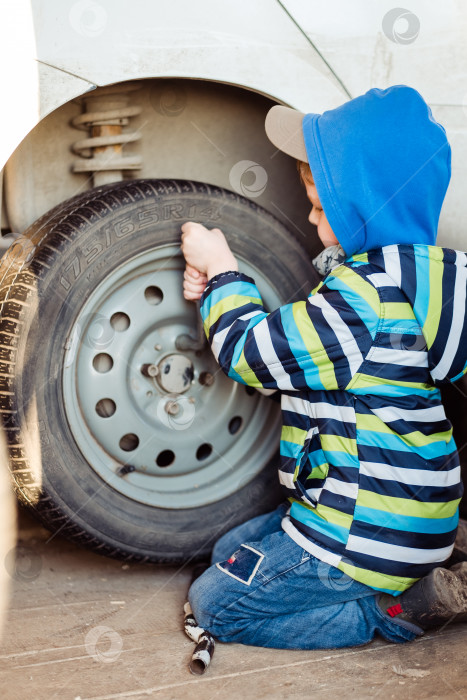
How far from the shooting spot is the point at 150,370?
1906 millimetres

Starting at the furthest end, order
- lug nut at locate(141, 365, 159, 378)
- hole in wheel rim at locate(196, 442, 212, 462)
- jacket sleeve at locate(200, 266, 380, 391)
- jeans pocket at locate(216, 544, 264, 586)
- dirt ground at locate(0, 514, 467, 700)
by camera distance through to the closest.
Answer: hole in wheel rim at locate(196, 442, 212, 462) → lug nut at locate(141, 365, 159, 378) → jeans pocket at locate(216, 544, 264, 586) → jacket sleeve at locate(200, 266, 380, 391) → dirt ground at locate(0, 514, 467, 700)

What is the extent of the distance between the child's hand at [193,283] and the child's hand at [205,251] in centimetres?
2

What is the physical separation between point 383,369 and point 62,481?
80 cm

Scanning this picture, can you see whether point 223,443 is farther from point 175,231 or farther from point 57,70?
point 57,70

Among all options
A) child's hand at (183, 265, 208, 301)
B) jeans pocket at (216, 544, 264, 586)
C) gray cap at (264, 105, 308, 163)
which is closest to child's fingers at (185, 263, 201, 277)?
child's hand at (183, 265, 208, 301)

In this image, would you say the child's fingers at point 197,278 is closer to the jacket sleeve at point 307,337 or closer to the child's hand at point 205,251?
the child's hand at point 205,251

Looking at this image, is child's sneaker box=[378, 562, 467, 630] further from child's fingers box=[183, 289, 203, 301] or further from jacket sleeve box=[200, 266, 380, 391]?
child's fingers box=[183, 289, 203, 301]

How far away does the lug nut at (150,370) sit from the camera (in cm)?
191

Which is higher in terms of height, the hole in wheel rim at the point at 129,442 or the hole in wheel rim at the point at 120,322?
the hole in wheel rim at the point at 120,322

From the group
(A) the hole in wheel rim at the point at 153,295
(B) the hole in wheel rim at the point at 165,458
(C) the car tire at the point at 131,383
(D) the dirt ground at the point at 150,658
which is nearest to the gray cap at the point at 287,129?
(C) the car tire at the point at 131,383

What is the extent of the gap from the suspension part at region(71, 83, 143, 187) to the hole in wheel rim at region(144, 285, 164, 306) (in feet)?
1.03

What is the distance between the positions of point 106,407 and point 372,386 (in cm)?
71

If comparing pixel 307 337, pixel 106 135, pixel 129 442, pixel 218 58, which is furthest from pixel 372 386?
pixel 106 135

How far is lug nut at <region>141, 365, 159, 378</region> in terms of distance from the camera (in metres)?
1.91
